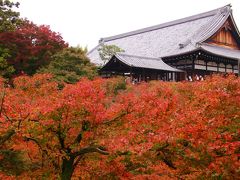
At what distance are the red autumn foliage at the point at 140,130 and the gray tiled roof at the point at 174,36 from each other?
2025 centimetres

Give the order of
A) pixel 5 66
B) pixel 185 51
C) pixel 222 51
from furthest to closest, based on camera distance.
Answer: pixel 222 51, pixel 185 51, pixel 5 66

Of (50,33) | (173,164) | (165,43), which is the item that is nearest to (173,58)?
(165,43)

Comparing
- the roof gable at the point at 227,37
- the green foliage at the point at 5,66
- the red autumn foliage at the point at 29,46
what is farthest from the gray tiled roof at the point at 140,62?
the green foliage at the point at 5,66

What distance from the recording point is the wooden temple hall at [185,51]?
29.5m

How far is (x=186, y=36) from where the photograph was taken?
36750 mm

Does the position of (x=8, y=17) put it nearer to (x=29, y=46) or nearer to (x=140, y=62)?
(x=29, y=46)

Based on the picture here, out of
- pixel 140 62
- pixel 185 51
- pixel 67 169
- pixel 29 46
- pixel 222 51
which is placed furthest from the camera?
pixel 222 51

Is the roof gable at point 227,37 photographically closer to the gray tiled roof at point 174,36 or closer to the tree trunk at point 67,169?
the gray tiled roof at point 174,36

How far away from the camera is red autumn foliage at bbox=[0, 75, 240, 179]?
9211 millimetres

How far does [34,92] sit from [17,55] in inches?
390

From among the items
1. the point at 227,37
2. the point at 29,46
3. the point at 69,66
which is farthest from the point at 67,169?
the point at 227,37

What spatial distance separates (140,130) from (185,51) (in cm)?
2126

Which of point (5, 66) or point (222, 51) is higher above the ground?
point (222, 51)

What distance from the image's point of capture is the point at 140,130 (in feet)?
33.3
